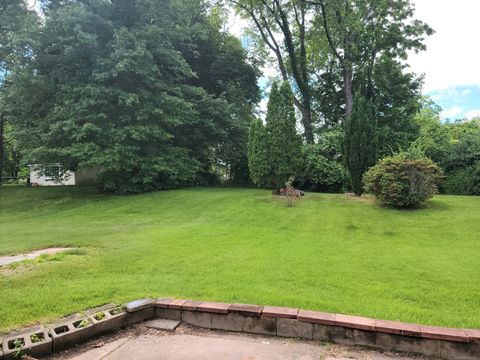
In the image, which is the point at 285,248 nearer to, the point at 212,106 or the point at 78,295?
the point at 78,295

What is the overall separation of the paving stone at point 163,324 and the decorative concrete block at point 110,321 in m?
0.21

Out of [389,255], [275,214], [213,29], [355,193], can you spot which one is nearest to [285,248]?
[389,255]

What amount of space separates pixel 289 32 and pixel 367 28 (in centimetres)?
418

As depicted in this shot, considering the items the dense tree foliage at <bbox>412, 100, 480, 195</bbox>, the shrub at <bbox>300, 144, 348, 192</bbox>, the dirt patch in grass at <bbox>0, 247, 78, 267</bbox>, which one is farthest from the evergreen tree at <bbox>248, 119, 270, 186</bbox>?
the dirt patch in grass at <bbox>0, 247, 78, 267</bbox>

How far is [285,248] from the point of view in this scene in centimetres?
581

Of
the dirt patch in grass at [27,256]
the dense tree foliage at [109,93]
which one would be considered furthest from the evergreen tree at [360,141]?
the dirt patch in grass at [27,256]

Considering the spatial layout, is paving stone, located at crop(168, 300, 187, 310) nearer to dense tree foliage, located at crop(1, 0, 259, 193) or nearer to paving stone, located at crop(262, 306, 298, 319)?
paving stone, located at crop(262, 306, 298, 319)

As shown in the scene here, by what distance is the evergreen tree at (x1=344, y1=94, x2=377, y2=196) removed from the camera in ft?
34.0

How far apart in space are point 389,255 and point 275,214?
3812 millimetres

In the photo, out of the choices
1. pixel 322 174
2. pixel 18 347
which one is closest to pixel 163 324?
pixel 18 347

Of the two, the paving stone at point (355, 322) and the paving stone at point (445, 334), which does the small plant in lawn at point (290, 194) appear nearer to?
the paving stone at point (355, 322)

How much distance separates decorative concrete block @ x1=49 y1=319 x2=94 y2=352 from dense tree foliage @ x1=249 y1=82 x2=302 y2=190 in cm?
888

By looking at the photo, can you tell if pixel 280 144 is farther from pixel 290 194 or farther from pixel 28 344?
pixel 28 344

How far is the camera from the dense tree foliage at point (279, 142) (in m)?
11.3
